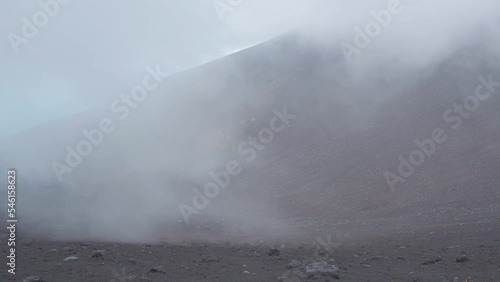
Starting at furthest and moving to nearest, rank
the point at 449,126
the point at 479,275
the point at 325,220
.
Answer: the point at 449,126
the point at 325,220
the point at 479,275

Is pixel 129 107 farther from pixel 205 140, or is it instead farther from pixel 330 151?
pixel 330 151

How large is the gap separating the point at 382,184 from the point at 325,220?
15.6 feet

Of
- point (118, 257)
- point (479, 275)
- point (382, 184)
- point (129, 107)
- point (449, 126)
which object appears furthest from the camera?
point (129, 107)

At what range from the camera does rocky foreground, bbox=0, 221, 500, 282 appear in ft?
35.0

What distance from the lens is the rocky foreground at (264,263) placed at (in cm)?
1068

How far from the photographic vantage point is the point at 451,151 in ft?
94.4

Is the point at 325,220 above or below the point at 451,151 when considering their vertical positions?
below

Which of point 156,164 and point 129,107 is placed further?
point 129,107

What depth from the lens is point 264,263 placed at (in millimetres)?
12508

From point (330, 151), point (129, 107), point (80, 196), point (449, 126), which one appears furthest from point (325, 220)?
point (129, 107)

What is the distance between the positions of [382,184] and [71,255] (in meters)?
17.9

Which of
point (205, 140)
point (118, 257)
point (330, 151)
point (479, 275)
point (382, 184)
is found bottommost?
point (479, 275)

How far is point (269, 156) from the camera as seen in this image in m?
34.0

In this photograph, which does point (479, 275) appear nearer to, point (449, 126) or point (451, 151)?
point (451, 151)
